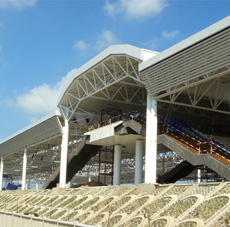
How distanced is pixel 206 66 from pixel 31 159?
53.8 meters

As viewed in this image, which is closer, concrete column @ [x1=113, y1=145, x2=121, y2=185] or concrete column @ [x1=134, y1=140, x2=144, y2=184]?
concrete column @ [x1=134, y1=140, x2=144, y2=184]

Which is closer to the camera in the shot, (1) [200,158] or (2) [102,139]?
(1) [200,158]

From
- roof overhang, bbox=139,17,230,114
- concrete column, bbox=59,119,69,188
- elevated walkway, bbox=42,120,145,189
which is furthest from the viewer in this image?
concrete column, bbox=59,119,69,188

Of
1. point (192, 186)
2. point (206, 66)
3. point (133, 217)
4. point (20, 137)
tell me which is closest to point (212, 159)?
point (192, 186)

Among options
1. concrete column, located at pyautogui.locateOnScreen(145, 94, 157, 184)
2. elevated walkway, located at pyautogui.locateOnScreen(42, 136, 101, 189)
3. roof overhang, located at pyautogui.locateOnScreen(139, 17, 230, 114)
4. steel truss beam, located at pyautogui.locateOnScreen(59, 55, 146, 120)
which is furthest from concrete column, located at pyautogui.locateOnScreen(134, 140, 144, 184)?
roof overhang, located at pyautogui.locateOnScreen(139, 17, 230, 114)

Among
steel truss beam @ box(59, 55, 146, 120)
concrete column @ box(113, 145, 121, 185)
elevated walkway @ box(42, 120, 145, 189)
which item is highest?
steel truss beam @ box(59, 55, 146, 120)

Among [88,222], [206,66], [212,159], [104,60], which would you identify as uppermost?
[104,60]

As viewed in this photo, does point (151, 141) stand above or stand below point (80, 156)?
above

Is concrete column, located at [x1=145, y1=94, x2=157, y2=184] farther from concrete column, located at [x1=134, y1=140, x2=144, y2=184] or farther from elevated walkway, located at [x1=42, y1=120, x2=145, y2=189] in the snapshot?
concrete column, located at [x1=134, y1=140, x2=144, y2=184]

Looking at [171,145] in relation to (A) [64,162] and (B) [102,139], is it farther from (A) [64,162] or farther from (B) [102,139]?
(A) [64,162]

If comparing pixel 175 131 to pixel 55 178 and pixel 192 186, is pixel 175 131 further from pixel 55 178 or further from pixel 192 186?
pixel 55 178

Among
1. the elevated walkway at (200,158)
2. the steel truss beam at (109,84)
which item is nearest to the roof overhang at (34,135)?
the steel truss beam at (109,84)

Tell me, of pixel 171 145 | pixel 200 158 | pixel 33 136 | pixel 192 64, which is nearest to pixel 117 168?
pixel 171 145

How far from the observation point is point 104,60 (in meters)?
32.6
